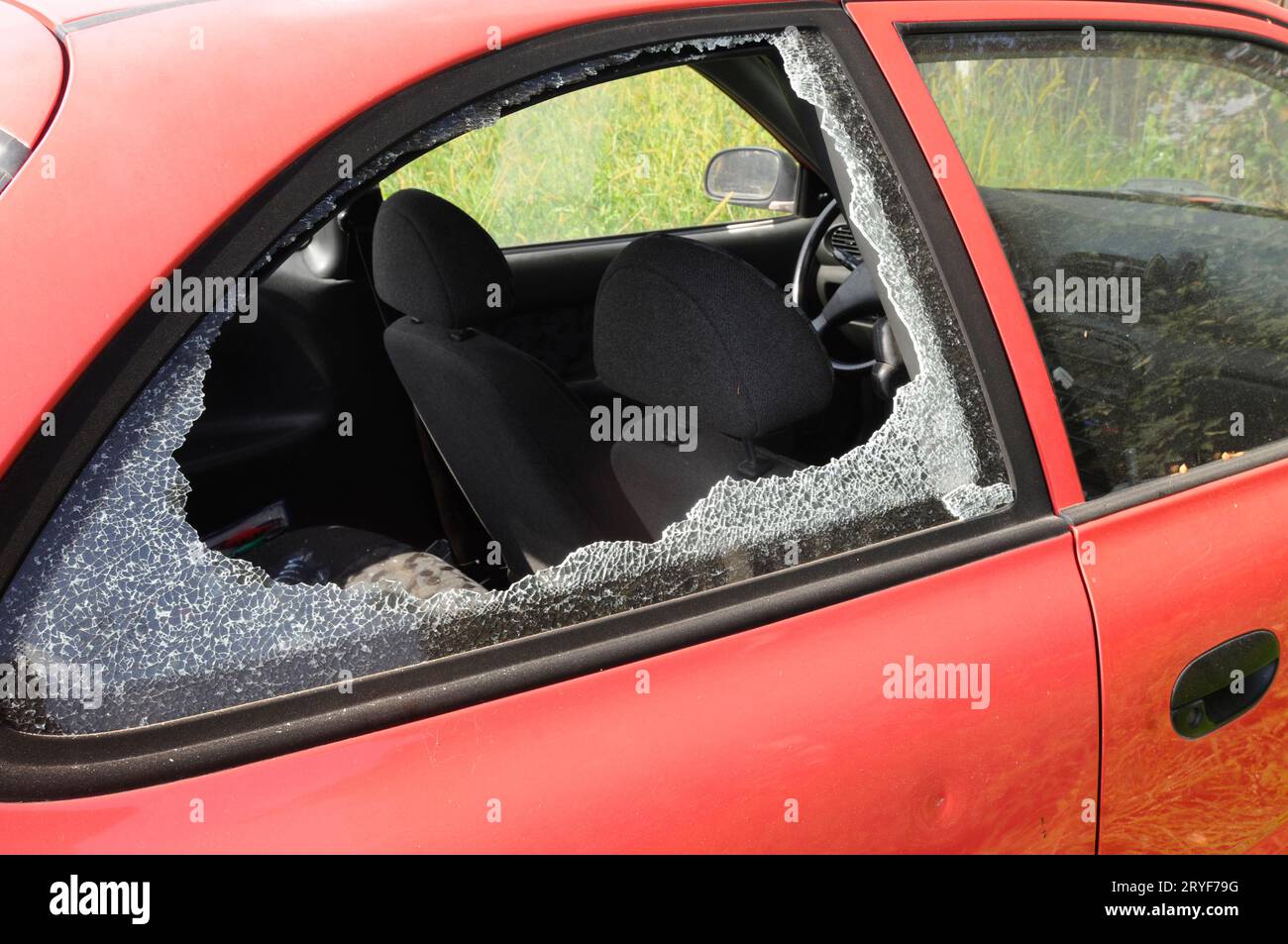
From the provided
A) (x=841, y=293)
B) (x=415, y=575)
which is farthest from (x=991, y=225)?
(x=841, y=293)

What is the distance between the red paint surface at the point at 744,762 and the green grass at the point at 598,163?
151 centimetres

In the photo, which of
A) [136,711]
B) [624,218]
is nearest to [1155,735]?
[136,711]

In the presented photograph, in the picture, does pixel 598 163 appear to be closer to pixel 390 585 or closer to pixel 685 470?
pixel 685 470

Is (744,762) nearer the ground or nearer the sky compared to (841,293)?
nearer the ground

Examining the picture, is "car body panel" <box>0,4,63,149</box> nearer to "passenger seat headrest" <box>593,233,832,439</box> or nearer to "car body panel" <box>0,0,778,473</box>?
"car body panel" <box>0,0,778,473</box>

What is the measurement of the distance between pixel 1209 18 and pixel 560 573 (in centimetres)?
128

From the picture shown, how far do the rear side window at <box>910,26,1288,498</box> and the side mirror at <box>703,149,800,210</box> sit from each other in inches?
69.3

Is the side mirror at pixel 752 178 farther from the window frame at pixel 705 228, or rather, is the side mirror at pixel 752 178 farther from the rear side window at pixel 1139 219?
the rear side window at pixel 1139 219

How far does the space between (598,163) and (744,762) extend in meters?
2.38

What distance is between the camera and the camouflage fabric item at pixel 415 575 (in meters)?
1.20

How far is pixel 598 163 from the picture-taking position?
3.20 m

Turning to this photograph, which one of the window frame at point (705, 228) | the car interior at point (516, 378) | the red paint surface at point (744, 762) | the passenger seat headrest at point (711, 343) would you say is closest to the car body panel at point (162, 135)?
the car interior at point (516, 378)

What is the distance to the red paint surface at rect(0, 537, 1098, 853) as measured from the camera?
95cm
